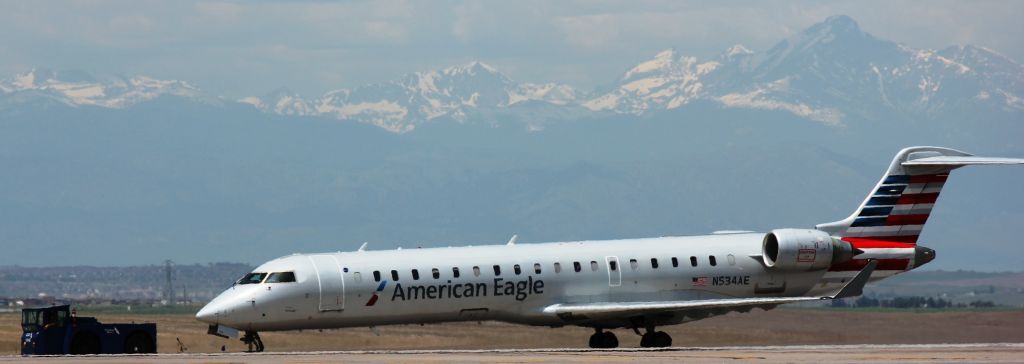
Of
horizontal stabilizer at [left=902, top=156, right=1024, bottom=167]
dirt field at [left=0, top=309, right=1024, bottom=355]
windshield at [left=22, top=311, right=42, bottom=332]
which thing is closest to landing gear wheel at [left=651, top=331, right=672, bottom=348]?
horizontal stabilizer at [left=902, top=156, right=1024, bottom=167]

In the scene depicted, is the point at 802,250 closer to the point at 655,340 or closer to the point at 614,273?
the point at 655,340

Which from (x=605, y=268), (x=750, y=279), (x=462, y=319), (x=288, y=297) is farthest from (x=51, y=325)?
(x=750, y=279)

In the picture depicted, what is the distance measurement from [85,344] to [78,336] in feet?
0.88

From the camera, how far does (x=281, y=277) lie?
50188 mm

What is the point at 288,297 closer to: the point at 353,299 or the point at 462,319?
the point at 353,299

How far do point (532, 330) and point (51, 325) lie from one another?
774 inches

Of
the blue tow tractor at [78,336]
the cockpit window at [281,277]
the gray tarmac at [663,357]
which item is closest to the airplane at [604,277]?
the cockpit window at [281,277]

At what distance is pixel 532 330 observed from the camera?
66375 millimetres

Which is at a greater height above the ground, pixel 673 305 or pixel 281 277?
pixel 281 277

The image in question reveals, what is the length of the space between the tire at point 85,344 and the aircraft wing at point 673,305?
37.5ft

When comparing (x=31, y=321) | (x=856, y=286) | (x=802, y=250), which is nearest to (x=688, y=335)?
(x=802, y=250)

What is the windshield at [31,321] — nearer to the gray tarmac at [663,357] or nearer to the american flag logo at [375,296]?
the gray tarmac at [663,357]

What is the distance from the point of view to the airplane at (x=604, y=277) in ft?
165

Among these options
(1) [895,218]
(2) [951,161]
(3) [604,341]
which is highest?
(2) [951,161]
